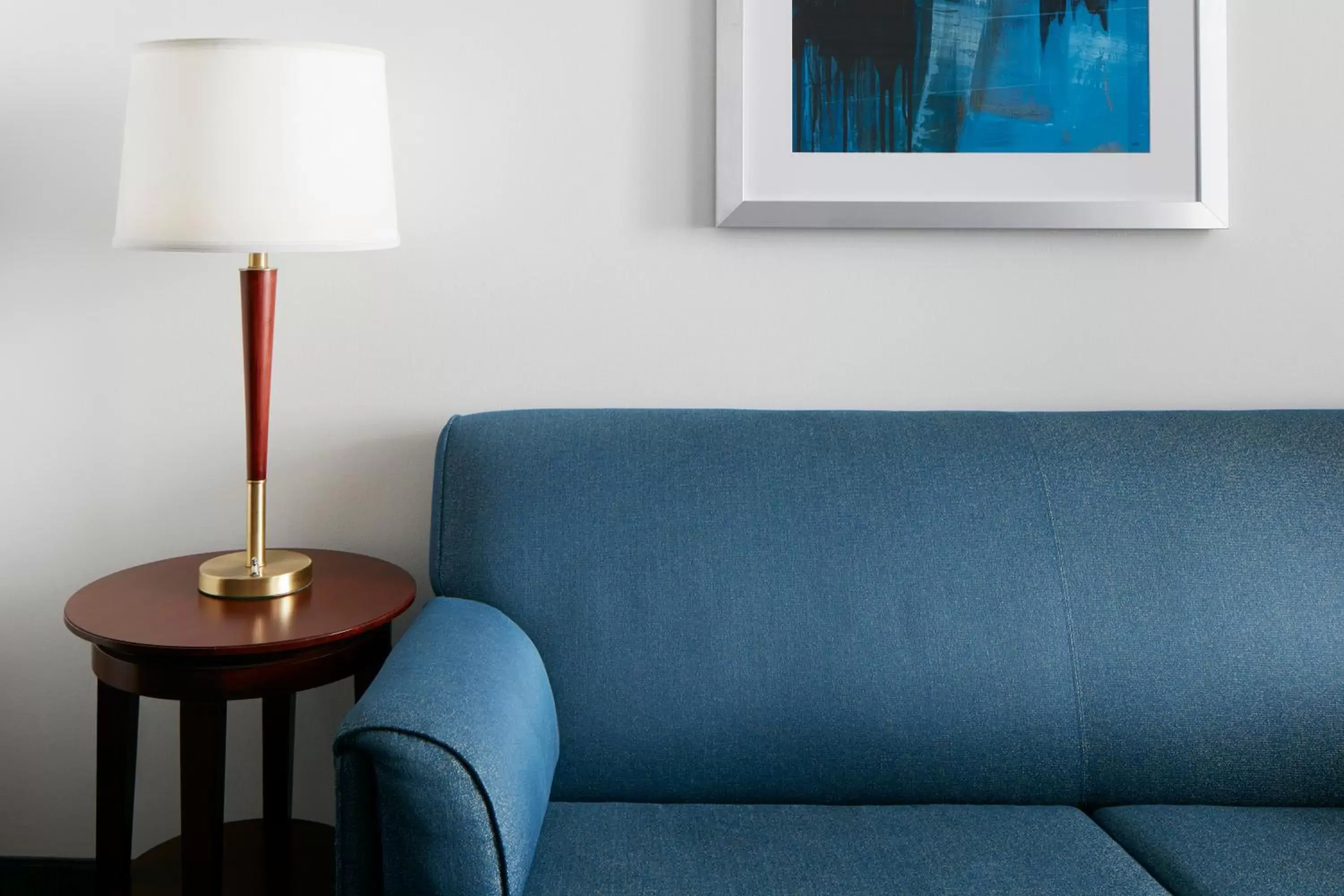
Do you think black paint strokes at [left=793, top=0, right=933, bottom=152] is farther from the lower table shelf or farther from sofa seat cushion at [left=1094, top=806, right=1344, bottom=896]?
the lower table shelf

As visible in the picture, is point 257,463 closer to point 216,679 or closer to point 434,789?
point 216,679

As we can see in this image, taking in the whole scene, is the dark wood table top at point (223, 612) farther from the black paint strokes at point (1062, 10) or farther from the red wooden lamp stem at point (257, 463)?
the black paint strokes at point (1062, 10)

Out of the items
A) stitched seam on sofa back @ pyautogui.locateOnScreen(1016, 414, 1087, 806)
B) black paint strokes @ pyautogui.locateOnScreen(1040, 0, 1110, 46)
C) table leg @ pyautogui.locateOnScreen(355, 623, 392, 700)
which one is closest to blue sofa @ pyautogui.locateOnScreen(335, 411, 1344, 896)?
stitched seam on sofa back @ pyautogui.locateOnScreen(1016, 414, 1087, 806)

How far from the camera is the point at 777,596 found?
1.50m

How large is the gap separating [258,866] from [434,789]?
27.8 inches

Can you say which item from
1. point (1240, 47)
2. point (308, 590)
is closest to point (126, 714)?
point (308, 590)

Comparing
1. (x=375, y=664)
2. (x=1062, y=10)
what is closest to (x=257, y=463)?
(x=375, y=664)

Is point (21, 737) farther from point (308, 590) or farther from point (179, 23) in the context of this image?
point (179, 23)

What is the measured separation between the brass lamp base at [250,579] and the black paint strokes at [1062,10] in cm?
146

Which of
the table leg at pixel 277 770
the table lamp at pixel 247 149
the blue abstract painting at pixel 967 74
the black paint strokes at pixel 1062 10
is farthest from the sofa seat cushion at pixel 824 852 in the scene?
the black paint strokes at pixel 1062 10

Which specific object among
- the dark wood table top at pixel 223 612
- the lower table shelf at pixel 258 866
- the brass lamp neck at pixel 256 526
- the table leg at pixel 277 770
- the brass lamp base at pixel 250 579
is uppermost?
the brass lamp neck at pixel 256 526

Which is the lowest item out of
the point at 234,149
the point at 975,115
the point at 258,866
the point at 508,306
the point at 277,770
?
the point at 258,866

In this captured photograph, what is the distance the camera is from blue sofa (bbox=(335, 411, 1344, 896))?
53.2 inches

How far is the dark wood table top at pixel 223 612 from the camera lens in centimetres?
131
